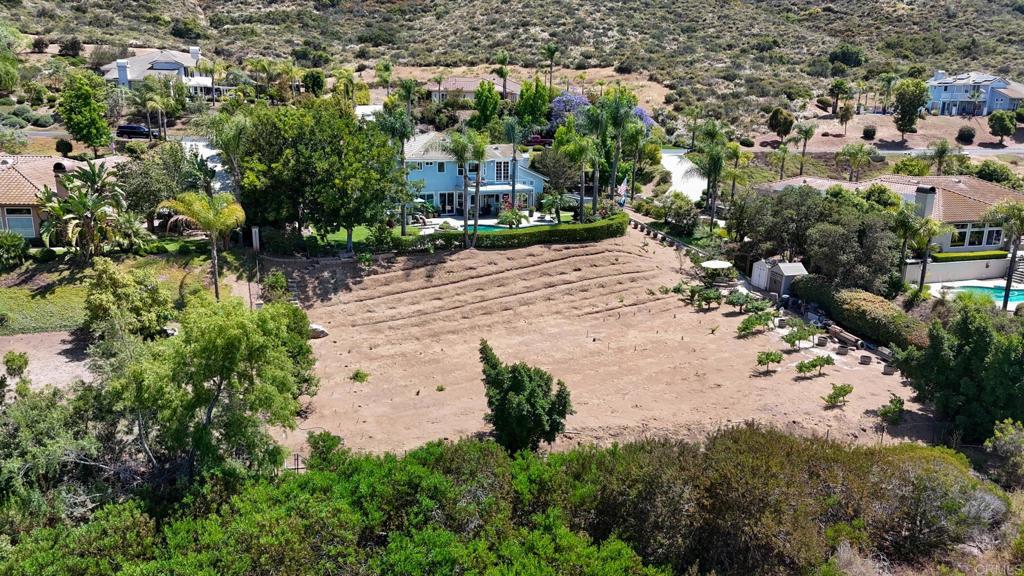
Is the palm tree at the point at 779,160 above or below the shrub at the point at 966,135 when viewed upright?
below

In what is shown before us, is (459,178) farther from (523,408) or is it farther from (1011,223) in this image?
(1011,223)

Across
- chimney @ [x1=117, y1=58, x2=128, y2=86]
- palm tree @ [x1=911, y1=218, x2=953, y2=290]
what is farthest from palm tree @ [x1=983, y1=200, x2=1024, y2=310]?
chimney @ [x1=117, y1=58, x2=128, y2=86]

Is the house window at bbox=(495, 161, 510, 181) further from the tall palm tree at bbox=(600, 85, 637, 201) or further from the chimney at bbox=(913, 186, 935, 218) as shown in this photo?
the chimney at bbox=(913, 186, 935, 218)

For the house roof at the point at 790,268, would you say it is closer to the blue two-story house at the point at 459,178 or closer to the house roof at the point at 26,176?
the blue two-story house at the point at 459,178

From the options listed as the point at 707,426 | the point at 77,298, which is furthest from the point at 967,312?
the point at 77,298

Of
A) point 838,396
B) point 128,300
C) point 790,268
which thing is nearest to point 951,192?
point 790,268

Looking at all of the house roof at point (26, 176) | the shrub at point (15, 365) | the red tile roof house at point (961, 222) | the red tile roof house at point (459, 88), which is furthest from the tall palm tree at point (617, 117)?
the shrub at point (15, 365)
